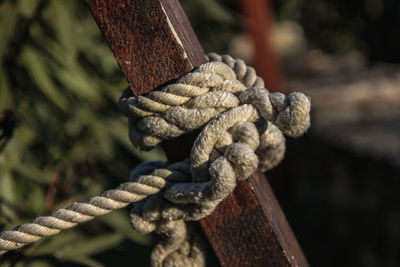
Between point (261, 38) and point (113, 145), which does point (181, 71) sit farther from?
point (261, 38)

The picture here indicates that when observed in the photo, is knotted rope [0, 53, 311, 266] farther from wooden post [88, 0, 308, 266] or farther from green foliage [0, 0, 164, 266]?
green foliage [0, 0, 164, 266]

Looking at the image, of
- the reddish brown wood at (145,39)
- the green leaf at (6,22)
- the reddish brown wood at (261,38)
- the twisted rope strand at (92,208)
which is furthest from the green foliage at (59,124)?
the reddish brown wood at (261,38)

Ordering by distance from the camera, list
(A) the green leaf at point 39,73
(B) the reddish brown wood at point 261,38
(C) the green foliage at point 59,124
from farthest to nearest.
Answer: (B) the reddish brown wood at point 261,38 → (A) the green leaf at point 39,73 → (C) the green foliage at point 59,124

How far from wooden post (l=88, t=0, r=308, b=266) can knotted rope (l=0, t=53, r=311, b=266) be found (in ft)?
0.11

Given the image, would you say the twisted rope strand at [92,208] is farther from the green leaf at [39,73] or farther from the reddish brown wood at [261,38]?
the reddish brown wood at [261,38]

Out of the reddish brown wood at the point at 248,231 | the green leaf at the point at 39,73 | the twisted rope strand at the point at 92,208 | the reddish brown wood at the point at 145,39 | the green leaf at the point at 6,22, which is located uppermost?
the green leaf at the point at 6,22

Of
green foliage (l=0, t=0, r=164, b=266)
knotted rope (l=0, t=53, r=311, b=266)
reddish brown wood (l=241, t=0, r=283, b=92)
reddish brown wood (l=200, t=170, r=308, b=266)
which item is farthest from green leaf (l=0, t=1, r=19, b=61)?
reddish brown wood (l=241, t=0, r=283, b=92)

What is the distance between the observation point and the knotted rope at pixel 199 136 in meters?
0.56

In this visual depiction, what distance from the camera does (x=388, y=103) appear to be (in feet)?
8.74

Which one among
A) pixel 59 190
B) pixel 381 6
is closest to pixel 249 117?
pixel 59 190

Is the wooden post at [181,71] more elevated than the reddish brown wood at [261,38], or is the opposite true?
the reddish brown wood at [261,38]

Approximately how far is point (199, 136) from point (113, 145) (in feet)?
4.36

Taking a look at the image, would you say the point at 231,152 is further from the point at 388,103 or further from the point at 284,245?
the point at 388,103

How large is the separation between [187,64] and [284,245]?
12.0 inches
